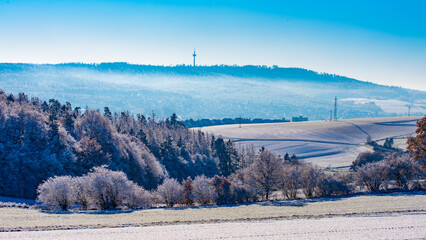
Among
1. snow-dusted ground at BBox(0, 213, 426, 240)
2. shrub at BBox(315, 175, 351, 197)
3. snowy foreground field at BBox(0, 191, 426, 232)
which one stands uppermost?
snow-dusted ground at BBox(0, 213, 426, 240)

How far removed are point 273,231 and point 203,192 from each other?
19095 millimetres

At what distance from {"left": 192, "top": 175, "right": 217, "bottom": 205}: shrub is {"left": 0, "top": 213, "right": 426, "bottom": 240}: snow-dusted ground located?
14.8 m

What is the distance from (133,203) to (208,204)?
31.9ft

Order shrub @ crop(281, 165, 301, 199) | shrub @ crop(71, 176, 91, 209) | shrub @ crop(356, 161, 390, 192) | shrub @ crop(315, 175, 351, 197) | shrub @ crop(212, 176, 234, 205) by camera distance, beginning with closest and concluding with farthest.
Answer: shrub @ crop(71, 176, 91, 209) < shrub @ crop(212, 176, 234, 205) < shrub @ crop(315, 175, 351, 197) < shrub @ crop(281, 165, 301, 199) < shrub @ crop(356, 161, 390, 192)

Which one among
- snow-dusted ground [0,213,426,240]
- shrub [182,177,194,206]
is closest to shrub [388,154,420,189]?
snow-dusted ground [0,213,426,240]

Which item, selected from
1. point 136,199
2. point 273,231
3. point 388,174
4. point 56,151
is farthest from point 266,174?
point 56,151

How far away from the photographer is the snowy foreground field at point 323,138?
451 ft

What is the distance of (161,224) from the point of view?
106 feet

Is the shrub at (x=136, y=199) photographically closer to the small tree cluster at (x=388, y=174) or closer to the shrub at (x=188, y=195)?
the shrub at (x=188, y=195)

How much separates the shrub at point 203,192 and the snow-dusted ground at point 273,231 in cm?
1477

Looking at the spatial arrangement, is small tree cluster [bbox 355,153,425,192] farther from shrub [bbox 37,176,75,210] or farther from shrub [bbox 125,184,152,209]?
shrub [bbox 37,176,75,210]

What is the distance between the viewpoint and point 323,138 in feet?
564

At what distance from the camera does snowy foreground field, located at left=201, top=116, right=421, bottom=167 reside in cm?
13750

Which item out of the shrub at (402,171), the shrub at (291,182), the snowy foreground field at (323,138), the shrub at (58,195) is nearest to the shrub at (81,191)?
the shrub at (58,195)
